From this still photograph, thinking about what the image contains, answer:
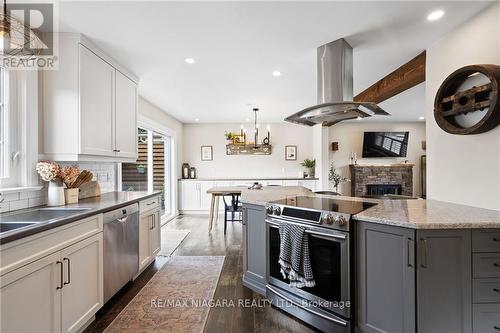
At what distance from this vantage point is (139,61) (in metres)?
2.81

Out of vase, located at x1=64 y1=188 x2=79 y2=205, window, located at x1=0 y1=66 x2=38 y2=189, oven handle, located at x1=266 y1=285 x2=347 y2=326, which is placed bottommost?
oven handle, located at x1=266 y1=285 x2=347 y2=326

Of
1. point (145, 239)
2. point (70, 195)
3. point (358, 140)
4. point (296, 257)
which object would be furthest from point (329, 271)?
point (358, 140)

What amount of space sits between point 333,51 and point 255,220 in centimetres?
183

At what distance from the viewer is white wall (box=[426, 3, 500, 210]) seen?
189cm

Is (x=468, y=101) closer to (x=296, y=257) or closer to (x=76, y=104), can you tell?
(x=296, y=257)

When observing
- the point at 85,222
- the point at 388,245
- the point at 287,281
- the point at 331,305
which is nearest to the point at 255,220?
the point at 287,281

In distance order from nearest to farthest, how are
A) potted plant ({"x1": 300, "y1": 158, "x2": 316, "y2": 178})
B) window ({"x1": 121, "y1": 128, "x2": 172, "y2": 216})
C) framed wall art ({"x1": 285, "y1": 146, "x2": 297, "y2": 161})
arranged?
1. window ({"x1": 121, "y1": 128, "x2": 172, "y2": 216})
2. potted plant ({"x1": 300, "y1": 158, "x2": 316, "y2": 178})
3. framed wall art ({"x1": 285, "y1": 146, "x2": 297, "y2": 161})

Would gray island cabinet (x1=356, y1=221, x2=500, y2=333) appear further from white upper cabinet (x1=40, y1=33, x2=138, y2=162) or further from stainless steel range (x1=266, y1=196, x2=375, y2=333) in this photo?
white upper cabinet (x1=40, y1=33, x2=138, y2=162)

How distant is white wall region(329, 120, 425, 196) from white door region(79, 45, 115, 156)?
18.4ft

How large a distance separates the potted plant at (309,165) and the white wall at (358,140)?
1.89 feet

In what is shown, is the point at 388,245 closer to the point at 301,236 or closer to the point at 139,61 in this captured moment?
the point at 301,236

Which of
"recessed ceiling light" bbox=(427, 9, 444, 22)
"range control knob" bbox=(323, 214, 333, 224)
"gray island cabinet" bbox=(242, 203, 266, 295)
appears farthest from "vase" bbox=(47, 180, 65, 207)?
"recessed ceiling light" bbox=(427, 9, 444, 22)

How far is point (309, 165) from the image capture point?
664 cm

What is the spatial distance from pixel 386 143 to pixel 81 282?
7.12 m
